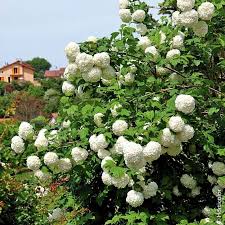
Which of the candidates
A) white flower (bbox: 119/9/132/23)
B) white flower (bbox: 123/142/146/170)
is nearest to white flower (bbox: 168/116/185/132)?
white flower (bbox: 123/142/146/170)

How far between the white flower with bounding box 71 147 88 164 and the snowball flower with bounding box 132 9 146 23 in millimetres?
1394

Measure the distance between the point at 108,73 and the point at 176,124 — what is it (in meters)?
0.65

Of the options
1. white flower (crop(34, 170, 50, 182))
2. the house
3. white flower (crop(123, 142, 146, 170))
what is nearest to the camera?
Answer: white flower (crop(123, 142, 146, 170))

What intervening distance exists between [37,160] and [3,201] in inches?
62.9

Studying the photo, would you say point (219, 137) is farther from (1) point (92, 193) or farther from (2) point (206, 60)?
(1) point (92, 193)

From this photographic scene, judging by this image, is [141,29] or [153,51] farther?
[141,29]

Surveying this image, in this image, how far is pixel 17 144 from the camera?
11.4ft

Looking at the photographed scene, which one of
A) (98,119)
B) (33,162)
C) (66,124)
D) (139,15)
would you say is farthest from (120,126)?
(139,15)

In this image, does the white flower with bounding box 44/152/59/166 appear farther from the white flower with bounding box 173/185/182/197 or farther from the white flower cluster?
the white flower cluster

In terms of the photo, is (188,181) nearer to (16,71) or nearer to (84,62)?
(84,62)

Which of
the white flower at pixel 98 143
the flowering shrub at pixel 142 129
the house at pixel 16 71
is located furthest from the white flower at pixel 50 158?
the house at pixel 16 71

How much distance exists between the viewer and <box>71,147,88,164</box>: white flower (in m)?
3.40

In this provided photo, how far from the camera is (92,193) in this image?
12.9 ft

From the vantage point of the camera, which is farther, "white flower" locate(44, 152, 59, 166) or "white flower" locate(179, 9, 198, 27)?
→ "white flower" locate(179, 9, 198, 27)
